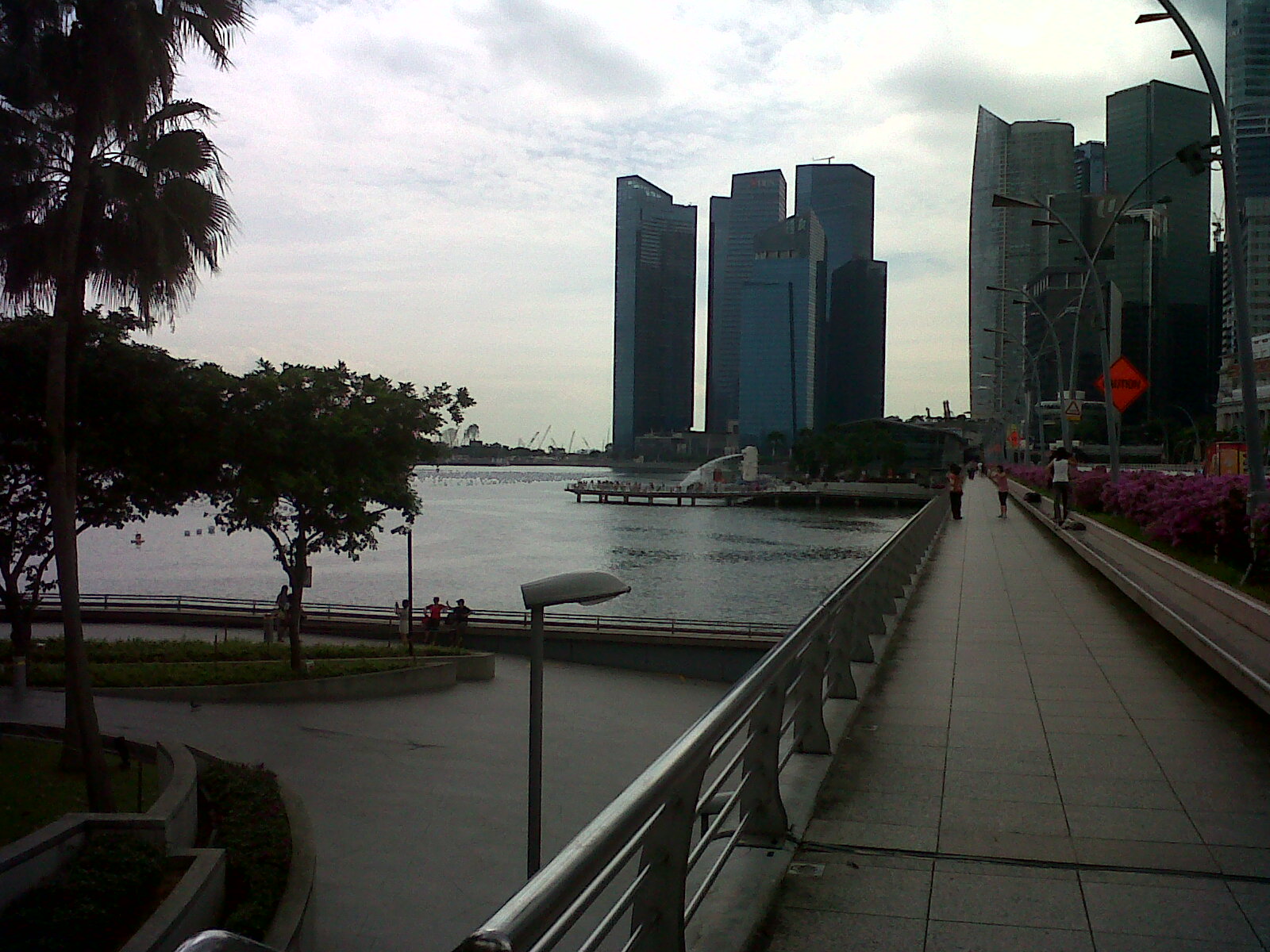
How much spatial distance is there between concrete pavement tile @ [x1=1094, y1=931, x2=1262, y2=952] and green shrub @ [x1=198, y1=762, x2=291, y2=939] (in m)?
7.22

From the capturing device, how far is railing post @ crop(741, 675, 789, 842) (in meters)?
4.49

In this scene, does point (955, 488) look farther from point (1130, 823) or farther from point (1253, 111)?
point (1130, 823)

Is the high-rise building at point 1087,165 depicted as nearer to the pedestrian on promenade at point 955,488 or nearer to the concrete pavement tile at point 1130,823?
the pedestrian on promenade at point 955,488

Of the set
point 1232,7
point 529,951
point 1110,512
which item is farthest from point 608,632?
point 1232,7

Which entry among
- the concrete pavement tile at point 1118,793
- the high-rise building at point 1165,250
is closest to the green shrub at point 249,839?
the concrete pavement tile at point 1118,793

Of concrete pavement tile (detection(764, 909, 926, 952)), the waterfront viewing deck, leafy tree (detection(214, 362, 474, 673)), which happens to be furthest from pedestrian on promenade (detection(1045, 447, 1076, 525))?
the waterfront viewing deck

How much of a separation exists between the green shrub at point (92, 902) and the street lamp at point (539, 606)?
4.57 metres

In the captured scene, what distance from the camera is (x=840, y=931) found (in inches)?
147

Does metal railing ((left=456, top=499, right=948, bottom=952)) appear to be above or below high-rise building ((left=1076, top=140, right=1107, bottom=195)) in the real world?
below

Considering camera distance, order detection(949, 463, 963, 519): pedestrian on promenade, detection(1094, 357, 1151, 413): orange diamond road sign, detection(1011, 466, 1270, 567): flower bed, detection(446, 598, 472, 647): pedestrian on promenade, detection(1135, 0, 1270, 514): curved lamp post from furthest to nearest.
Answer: detection(949, 463, 963, 519): pedestrian on promenade
detection(446, 598, 472, 647): pedestrian on promenade
detection(1094, 357, 1151, 413): orange diamond road sign
detection(1135, 0, 1270, 514): curved lamp post
detection(1011, 466, 1270, 567): flower bed

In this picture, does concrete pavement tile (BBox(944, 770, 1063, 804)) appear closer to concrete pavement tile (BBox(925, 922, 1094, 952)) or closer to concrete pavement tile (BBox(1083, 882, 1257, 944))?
concrete pavement tile (BBox(1083, 882, 1257, 944))

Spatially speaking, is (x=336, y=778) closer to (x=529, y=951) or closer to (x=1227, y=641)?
(x=1227, y=641)

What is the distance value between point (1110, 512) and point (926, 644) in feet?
52.1

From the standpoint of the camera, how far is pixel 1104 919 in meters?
3.86
